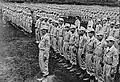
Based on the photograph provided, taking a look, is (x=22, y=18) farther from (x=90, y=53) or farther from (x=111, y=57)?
(x=111, y=57)

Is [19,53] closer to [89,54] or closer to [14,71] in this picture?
[14,71]

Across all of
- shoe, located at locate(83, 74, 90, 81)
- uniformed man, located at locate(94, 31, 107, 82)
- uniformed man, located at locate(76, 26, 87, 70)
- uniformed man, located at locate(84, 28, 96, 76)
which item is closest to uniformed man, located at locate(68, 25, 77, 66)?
uniformed man, located at locate(76, 26, 87, 70)

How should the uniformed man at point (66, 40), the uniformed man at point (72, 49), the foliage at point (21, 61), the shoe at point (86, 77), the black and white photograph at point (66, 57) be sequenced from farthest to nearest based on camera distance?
the uniformed man at point (66, 40) < the uniformed man at point (72, 49) < the foliage at point (21, 61) < the shoe at point (86, 77) < the black and white photograph at point (66, 57)

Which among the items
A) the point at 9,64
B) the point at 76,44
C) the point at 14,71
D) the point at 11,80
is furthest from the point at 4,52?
the point at 76,44

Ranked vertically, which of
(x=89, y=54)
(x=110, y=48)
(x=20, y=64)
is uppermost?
(x=110, y=48)

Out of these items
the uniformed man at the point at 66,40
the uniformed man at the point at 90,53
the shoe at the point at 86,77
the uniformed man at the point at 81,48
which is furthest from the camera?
the uniformed man at the point at 66,40

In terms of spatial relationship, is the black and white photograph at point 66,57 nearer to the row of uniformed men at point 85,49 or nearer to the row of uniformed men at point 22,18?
the row of uniformed men at point 85,49

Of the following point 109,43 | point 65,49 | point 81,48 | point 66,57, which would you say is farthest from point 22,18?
point 109,43

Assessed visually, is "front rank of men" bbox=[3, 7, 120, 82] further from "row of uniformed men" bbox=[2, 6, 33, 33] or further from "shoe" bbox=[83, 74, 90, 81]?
"row of uniformed men" bbox=[2, 6, 33, 33]

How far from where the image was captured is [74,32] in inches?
A: 390

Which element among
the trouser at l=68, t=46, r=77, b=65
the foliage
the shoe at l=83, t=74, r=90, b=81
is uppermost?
the trouser at l=68, t=46, r=77, b=65

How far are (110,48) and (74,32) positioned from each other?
10.5 ft

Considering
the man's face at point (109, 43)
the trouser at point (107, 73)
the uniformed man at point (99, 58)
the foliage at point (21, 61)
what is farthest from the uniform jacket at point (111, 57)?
the foliage at point (21, 61)

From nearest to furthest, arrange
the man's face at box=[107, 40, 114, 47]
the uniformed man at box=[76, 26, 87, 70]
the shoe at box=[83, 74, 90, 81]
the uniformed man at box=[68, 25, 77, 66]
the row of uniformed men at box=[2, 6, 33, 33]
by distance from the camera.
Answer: the man's face at box=[107, 40, 114, 47] < the shoe at box=[83, 74, 90, 81] < the uniformed man at box=[76, 26, 87, 70] < the uniformed man at box=[68, 25, 77, 66] < the row of uniformed men at box=[2, 6, 33, 33]
